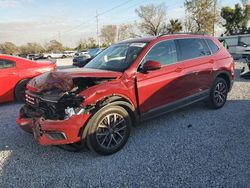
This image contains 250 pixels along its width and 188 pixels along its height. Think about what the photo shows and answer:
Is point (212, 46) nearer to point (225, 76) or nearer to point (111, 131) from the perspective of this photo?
point (225, 76)

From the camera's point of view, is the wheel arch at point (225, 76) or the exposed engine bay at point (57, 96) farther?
the wheel arch at point (225, 76)

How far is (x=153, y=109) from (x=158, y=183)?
1627mm

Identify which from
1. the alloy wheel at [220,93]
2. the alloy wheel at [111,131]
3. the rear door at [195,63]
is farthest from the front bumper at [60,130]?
the alloy wheel at [220,93]

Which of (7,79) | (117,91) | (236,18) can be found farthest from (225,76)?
(236,18)

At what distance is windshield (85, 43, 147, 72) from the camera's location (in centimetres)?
421

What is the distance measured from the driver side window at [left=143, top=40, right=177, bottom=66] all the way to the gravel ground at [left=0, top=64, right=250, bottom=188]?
1321 mm

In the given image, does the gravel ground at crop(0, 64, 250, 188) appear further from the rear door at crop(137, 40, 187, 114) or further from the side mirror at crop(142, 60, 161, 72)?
the side mirror at crop(142, 60, 161, 72)

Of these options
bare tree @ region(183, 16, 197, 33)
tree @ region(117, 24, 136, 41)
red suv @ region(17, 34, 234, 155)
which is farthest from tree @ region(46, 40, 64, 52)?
red suv @ region(17, 34, 234, 155)

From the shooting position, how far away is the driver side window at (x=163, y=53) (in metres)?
4.33

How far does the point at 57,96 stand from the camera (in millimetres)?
3484

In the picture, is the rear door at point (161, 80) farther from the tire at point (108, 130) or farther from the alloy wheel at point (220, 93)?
the alloy wheel at point (220, 93)

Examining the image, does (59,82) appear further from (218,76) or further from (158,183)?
(218,76)

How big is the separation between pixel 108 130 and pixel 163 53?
6.13 ft

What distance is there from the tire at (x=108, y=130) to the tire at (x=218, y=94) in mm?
2529
